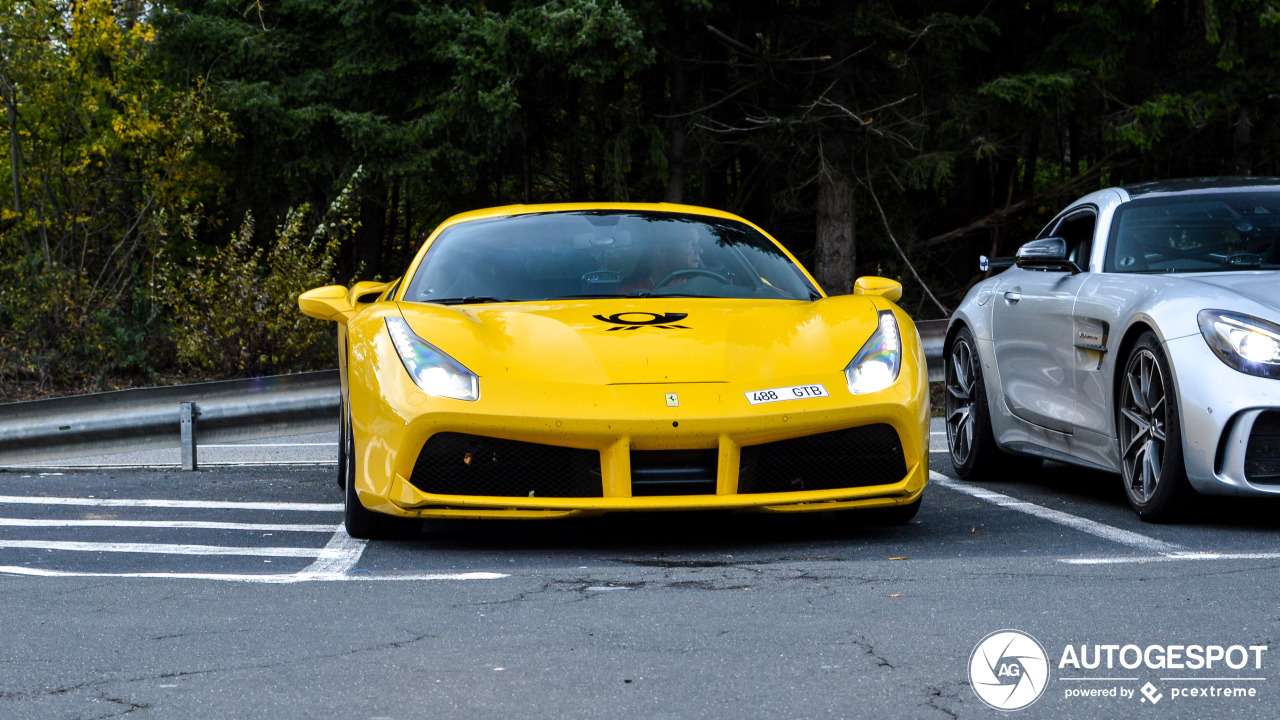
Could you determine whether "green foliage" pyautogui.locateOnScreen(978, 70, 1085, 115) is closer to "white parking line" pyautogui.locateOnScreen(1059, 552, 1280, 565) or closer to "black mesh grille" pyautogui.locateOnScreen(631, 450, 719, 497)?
"white parking line" pyautogui.locateOnScreen(1059, 552, 1280, 565)

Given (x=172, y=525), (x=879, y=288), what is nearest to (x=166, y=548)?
(x=172, y=525)

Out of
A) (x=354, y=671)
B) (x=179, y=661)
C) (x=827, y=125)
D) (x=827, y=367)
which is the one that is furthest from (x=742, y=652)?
(x=827, y=125)

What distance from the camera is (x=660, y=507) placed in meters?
4.84

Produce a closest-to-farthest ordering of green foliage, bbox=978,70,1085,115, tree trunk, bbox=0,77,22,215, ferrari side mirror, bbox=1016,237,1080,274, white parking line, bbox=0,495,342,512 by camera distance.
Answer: ferrari side mirror, bbox=1016,237,1080,274
white parking line, bbox=0,495,342,512
green foliage, bbox=978,70,1085,115
tree trunk, bbox=0,77,22,215

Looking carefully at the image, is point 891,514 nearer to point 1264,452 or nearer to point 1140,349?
point 1140,349

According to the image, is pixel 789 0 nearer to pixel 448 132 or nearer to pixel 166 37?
pixel 448 132

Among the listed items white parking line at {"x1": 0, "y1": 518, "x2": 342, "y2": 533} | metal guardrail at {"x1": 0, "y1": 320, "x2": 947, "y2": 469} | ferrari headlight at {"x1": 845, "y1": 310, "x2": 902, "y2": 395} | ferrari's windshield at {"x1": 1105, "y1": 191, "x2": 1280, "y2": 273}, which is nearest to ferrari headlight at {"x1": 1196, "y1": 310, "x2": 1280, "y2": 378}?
ferrari's windshield at {"x1": 1105, "y1": 191, "x2": 1280, "y2": 273}

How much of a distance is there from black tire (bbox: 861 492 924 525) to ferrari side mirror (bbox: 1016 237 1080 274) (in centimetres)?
136

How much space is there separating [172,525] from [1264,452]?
14.0 ft

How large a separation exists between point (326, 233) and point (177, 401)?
6617 millimetres

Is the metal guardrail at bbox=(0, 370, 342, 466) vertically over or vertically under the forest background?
under

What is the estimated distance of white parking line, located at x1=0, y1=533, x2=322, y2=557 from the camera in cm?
523

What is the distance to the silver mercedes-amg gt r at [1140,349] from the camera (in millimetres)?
5133

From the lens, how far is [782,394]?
495 cm
